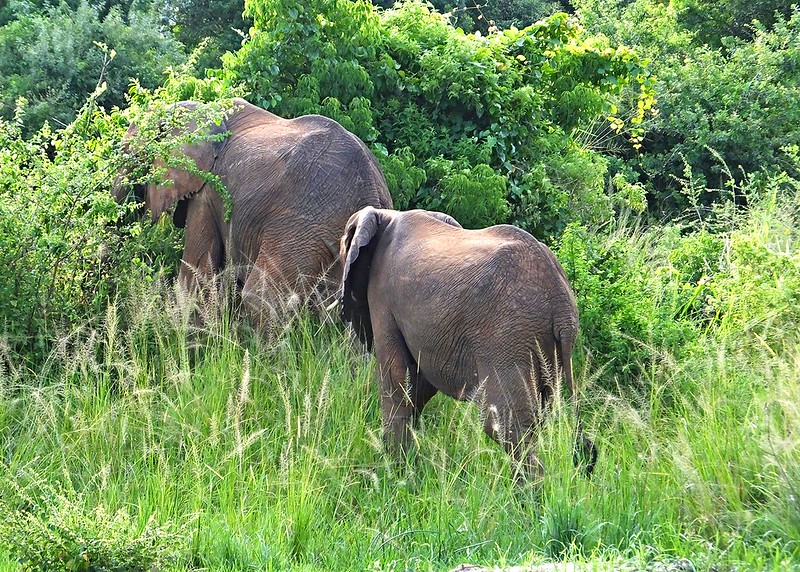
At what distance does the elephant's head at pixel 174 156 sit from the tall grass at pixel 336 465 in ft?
3.02

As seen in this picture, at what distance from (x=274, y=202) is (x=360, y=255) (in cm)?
169

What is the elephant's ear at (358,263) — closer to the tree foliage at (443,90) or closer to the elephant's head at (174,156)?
the elephant's head at (174,156)

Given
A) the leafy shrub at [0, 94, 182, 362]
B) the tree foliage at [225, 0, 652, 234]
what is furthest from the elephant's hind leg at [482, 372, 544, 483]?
the tree foliage at [225, 0, 652, 234]

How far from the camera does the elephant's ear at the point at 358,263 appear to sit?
684 centimetres

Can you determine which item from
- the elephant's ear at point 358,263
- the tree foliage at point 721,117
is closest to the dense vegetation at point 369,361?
the elephant's ear at point 358,263

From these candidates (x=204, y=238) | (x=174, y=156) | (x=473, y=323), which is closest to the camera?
(x=473, y=323)

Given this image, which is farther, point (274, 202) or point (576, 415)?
point (274, 202)

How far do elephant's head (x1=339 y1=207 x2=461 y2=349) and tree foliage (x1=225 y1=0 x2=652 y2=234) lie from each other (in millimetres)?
2774

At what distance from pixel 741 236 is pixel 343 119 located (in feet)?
10.9

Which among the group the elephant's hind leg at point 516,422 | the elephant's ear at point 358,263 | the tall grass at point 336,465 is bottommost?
the tall grass at point 336,465

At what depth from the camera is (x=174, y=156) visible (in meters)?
8.60

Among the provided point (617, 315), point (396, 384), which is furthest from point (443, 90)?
point (396, 384)

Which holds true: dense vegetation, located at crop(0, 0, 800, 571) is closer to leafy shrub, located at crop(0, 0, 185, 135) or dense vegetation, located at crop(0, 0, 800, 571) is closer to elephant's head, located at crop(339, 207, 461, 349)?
leafy shrub, located at crop(0, 0, 185, 135)

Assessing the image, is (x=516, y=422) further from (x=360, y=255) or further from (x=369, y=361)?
(x=369, y=361)
